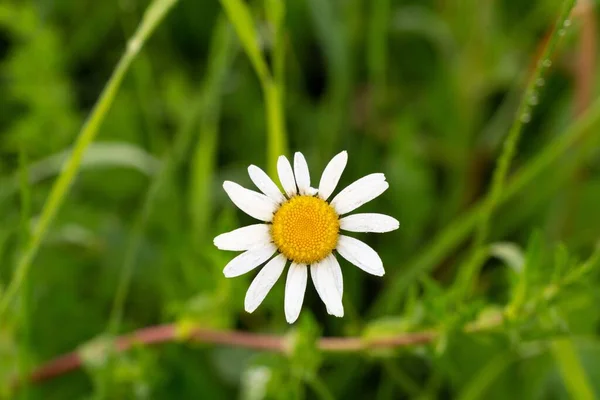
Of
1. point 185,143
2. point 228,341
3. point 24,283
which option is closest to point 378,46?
point 185,143

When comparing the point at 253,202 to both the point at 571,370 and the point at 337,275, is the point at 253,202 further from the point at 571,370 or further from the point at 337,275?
the point at 571,370

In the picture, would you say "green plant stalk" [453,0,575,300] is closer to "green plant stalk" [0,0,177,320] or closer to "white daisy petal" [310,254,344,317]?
"white daisy petal" [310,254,344,317]

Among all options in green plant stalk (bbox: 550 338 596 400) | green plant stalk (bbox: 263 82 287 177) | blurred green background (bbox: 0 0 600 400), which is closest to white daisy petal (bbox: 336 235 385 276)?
blurred green background (bbox: 0 0 600 400)

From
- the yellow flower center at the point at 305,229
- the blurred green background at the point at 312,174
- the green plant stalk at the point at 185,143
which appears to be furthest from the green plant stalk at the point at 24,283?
the yellow flower center at the point at 305,229

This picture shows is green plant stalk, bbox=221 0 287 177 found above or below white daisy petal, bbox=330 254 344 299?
above

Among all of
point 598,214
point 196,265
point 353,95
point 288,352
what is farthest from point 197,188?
point 598,214
